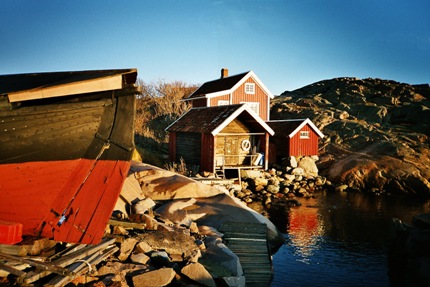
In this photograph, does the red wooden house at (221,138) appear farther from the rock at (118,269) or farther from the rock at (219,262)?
the rock at (118,269)

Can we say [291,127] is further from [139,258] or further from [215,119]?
[139,258]

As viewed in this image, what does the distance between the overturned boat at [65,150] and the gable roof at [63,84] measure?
15 mm

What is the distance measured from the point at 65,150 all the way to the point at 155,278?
2.96 metres

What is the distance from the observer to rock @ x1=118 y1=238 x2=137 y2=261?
7.36 m

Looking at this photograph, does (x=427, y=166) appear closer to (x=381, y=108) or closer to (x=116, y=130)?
(x=381, y=108)

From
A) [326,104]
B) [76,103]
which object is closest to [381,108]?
[326,104]

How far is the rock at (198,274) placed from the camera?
7.27m

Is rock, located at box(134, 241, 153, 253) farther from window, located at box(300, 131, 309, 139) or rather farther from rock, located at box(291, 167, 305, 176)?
window, located at box(300, 131, 309, 139)

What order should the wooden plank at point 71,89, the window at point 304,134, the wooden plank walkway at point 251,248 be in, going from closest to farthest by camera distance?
1. the wooden plank at point 71,89
2. the wooden plank walkway at point 251,248
3. the window at point 304,134

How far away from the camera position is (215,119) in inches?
852

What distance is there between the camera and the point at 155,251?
25.5 feet

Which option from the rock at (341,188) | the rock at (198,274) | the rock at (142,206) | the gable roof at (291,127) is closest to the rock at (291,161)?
the gable roof at (291,127)

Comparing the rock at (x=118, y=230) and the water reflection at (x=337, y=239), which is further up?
the rock at (x=118, y=230)

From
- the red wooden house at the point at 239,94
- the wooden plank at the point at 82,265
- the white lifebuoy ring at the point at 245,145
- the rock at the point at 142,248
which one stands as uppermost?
the red wooden house at the point at 239,94
